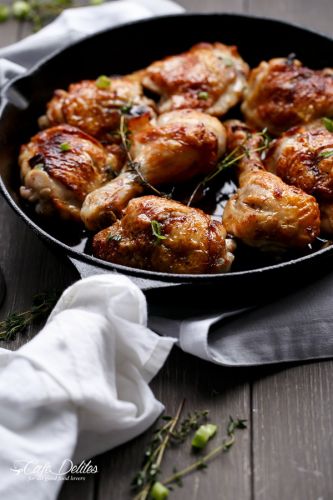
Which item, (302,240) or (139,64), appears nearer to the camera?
(302,240)

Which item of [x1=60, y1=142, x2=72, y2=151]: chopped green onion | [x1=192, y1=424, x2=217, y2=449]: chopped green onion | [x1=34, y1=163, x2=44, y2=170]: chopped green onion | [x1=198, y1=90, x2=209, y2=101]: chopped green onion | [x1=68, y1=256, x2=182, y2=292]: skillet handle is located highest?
[x1=198, y1=90, x2=209, y2=101]: chopped green onion

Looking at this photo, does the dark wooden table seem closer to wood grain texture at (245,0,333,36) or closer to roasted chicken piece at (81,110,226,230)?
roasted chicken piece at (81,110,226,230)

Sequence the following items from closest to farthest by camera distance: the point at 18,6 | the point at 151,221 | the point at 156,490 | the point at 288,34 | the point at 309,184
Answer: the point at 156,490 < the point at 151,221 < the point at 309,184 < the point at 288,34 < the point at 18,6

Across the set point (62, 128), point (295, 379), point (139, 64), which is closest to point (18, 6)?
point (139, 64)

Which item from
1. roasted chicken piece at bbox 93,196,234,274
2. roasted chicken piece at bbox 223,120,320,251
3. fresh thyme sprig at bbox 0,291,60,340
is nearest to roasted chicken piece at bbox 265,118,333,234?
roasted chicken piece at bbox 223,120,320,251

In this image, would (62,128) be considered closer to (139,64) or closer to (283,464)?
(139,64)
